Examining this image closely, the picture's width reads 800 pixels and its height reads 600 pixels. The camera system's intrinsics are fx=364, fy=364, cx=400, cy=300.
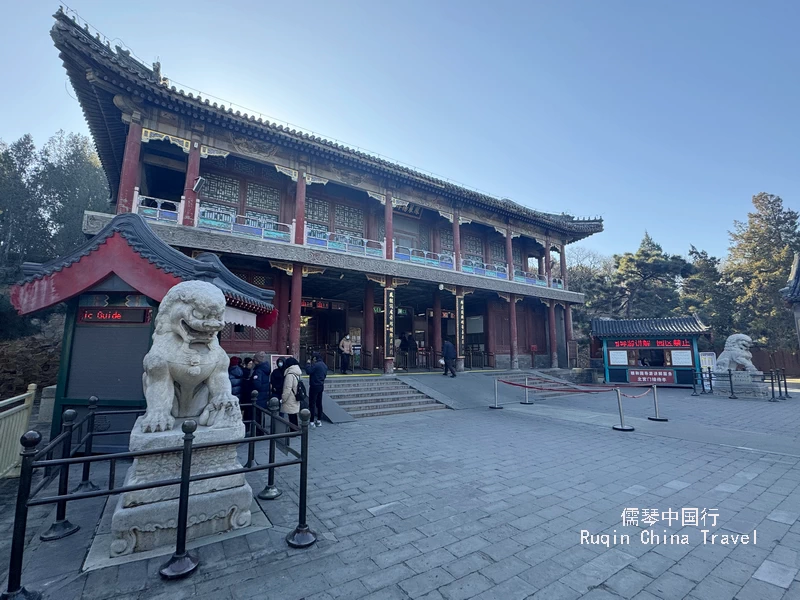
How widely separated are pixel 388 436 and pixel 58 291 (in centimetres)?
515

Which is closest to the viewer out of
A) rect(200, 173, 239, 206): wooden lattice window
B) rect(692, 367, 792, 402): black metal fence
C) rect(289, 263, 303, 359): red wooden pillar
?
rect(289, 263, 303, 359): red wooden pillar

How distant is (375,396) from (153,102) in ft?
31.6

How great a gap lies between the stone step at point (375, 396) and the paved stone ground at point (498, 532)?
11.3 feet

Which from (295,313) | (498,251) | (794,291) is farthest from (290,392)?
(498,251)

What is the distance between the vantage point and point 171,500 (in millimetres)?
2770

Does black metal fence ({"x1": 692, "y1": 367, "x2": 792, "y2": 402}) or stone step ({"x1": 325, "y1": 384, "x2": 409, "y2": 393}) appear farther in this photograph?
black metal fence ({"x1": 692, "y1": 367, "x2": 792, "y2": 402})

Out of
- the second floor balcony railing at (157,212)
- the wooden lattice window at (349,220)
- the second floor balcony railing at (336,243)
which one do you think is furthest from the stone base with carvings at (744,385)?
the second floor balcony railing at (157,212)

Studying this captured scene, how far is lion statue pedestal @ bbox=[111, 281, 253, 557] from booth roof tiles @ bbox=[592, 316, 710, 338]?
1669 cm

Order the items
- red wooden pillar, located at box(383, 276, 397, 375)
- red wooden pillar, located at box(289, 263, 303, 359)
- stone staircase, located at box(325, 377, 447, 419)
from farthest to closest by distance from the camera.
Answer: red wooden pillar, located at box(383, 276, 397, 375) → red wooden pillar, located at box(289, 263, 303, 359) → stone staircase, located at box(325, 377, 447, 419)

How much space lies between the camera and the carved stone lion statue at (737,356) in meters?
12.8

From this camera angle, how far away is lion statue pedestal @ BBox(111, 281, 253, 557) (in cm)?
265

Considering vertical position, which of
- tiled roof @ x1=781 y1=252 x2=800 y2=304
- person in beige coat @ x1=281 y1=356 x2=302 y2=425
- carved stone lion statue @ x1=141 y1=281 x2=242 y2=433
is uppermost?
tiled roof @ x1=781 y1=252 x2=800 y2=304

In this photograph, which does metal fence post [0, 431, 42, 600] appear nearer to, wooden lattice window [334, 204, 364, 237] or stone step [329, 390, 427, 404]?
stone step [329, 390, 427, 404]

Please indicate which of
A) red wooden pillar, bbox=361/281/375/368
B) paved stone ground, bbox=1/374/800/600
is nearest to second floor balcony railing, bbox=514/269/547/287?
red wooden pillar, bbox=361/281/375/368
